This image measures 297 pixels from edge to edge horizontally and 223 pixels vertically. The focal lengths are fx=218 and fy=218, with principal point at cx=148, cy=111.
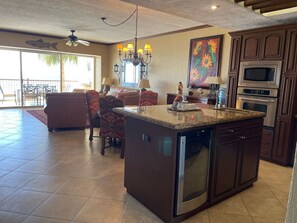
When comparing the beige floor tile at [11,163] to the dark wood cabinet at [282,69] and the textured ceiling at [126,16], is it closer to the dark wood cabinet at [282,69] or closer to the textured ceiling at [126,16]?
the textured ceiling at [126,16]

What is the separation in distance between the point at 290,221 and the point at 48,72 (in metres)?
9.96

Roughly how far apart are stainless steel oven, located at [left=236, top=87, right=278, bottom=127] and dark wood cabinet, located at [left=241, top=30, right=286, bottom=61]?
0.56 metres

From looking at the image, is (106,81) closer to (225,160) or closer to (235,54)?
(235,54)

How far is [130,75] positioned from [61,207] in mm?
6443

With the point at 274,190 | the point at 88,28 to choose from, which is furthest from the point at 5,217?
the point at 88,28

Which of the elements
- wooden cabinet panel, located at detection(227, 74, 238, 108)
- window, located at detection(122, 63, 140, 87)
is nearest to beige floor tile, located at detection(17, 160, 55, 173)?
wooden cabinet panel, located at detection(227, 74, 238, 108)

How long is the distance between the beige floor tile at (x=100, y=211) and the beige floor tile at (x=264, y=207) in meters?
1.44

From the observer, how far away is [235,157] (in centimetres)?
251

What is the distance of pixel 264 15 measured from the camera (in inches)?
131

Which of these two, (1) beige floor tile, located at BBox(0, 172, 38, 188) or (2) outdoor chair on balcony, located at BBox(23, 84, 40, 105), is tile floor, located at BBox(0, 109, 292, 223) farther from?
(2) outdoor chair on balcony, located at BBox(23, 84, 40, 105)

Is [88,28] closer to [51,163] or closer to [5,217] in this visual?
[51,163]

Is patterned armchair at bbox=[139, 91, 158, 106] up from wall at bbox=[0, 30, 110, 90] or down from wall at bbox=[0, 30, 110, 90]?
down

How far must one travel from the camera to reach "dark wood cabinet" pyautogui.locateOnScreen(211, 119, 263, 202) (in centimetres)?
233

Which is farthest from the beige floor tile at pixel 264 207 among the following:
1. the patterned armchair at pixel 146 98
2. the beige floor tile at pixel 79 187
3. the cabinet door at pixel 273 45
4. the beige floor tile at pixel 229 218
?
the patterned armchair at pixel 146 98
